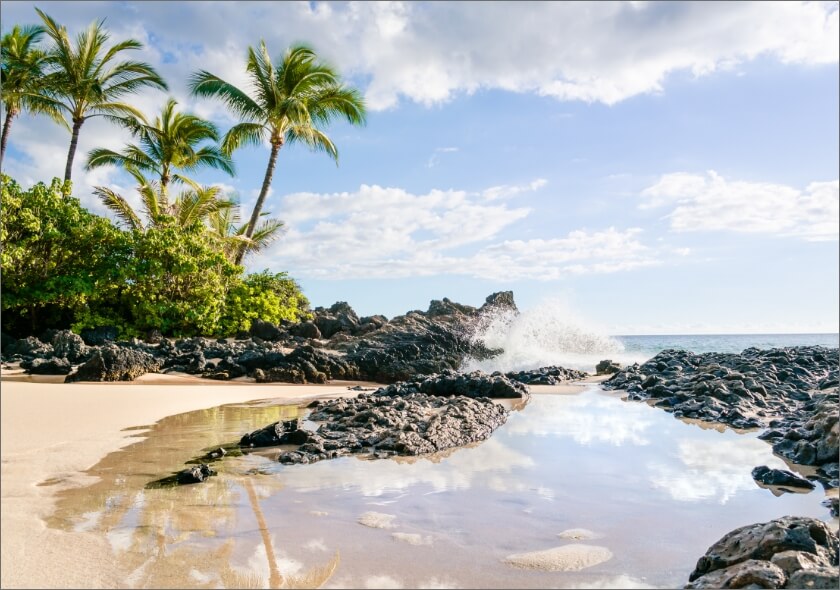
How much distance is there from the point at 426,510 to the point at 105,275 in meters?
16.3

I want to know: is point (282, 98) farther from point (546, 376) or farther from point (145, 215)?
point (546, 376)

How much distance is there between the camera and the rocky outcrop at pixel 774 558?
2.38 meters

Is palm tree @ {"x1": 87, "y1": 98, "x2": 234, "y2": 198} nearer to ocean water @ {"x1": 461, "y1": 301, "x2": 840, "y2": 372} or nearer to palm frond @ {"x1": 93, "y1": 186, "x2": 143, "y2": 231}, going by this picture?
palm frond @ {"x1": 93, "y1": 186, "x2": 143, "y2": 231}

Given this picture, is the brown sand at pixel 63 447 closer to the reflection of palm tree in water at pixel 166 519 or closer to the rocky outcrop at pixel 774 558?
the reflection of palm tree in water at pixel 166 519

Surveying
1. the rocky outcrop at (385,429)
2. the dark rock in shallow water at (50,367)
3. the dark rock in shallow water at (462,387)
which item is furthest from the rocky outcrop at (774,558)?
the dark rock in shallow water at (50,367)

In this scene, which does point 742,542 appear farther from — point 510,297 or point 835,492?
point 510,297

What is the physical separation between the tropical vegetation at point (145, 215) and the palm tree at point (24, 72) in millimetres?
39

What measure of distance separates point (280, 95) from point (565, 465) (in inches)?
777

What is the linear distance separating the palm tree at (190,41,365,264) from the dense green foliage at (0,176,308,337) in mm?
4199

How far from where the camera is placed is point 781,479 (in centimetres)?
439

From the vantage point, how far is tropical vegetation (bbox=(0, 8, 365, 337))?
16375 millimetres

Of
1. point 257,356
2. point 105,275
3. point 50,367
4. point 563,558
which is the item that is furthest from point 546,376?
point 105,275

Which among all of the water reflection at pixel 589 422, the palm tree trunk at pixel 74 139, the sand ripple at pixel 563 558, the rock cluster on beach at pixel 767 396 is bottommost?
the sand ripple at pixel 563 558

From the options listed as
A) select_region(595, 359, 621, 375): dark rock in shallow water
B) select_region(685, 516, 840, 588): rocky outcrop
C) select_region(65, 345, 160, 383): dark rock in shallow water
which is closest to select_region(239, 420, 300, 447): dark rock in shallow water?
select_region(685, 516, 840, 588): rocky outcrop
